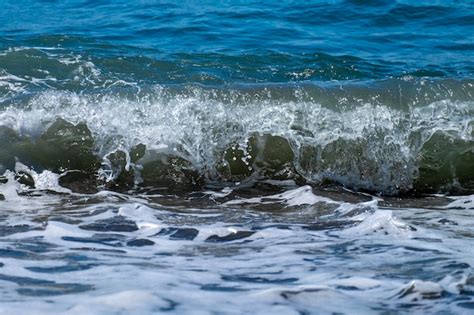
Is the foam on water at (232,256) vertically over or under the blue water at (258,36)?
under

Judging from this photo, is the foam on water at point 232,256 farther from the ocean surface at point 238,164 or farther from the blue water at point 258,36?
the blue water at point 258,36

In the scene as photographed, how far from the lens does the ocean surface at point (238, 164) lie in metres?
3.54

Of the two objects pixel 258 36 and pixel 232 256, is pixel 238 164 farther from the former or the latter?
pixel 258 36

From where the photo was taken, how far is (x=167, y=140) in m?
6.31

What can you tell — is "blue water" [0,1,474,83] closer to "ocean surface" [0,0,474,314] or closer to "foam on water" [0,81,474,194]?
"ocean surface" [0,0,474,314]

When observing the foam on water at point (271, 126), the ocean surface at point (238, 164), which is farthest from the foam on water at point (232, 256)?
the foam on water at point (271, 126)

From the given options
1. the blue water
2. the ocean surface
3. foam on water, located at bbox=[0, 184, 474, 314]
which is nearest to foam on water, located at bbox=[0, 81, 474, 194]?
the ocean surface

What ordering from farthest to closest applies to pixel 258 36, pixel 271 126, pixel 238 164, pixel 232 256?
pixel 258 36, pixel 271 126, pixel 238 164, pixel 232 256

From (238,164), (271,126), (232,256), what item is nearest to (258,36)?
(271,126)

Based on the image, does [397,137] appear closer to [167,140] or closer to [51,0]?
[167,140]

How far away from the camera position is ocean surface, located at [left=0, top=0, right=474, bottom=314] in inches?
139

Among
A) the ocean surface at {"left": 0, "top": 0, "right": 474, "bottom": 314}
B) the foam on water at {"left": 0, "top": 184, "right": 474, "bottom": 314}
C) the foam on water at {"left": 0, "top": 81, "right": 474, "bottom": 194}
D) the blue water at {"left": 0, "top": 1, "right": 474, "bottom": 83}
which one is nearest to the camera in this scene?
the foam on water at {"left": 0, "top": 184, "right": 474, "bottom": 314}

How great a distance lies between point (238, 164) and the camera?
6.21 meters

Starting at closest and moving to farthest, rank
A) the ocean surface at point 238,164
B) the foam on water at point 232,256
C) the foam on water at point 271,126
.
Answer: the foam on water at point 232,256, the ocean surface at point 238,164, the foam on water at point 271,126
